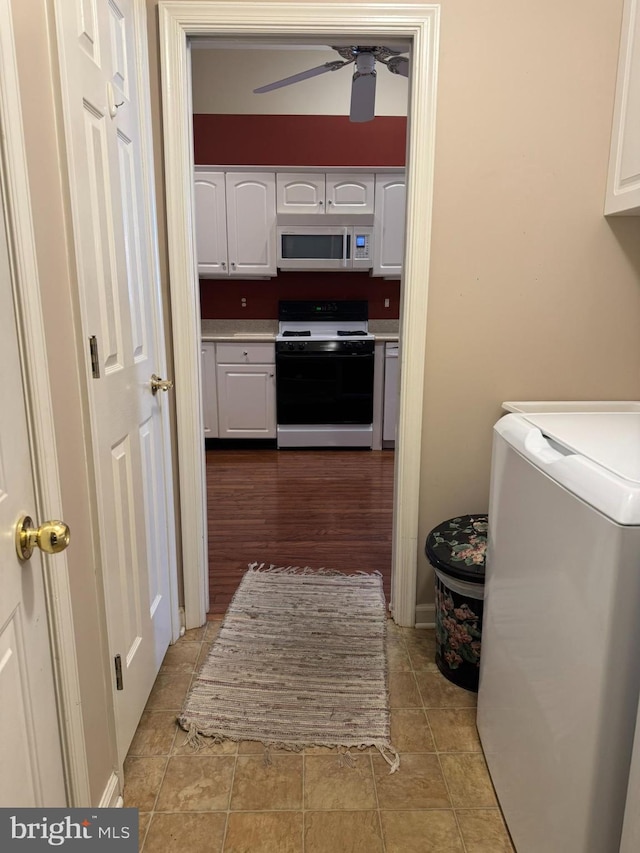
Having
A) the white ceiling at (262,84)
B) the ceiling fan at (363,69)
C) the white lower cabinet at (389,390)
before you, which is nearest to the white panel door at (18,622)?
the ceiling fan at (363,69)

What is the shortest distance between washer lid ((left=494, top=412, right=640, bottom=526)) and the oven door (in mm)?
3247

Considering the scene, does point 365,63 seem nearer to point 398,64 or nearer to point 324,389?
point 398,64

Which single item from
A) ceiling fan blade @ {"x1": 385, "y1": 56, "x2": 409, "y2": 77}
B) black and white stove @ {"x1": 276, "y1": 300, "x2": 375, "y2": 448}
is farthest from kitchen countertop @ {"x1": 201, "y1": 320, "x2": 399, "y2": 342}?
ceiling fan blade @ {"x1": 385, "y1": 56, "x2": 409, "y2": 77}

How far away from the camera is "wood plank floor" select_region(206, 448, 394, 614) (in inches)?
114

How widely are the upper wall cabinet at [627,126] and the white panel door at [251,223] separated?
3279 millimetres

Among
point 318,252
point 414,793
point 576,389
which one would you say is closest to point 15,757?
point 414,793

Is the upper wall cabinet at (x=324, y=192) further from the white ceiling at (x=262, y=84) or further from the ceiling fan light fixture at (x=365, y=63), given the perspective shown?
the ceiling fan light fixture at (x=365, y=63)

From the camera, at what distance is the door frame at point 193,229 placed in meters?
1.90

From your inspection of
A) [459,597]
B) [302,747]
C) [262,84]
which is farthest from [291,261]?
[302,747]

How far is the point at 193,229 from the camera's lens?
207cm

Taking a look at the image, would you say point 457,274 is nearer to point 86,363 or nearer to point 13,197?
point 86,363

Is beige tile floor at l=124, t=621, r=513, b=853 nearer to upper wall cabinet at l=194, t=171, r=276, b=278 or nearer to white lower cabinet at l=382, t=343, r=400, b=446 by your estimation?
white lower cabinet at l=382, t=343, r=400, b=446

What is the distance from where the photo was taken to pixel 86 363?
1.29 metres

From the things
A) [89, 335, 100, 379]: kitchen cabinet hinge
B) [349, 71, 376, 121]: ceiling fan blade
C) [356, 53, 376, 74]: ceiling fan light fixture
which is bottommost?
[89, 335, 100, 379]: kitchen cabinet hinge
